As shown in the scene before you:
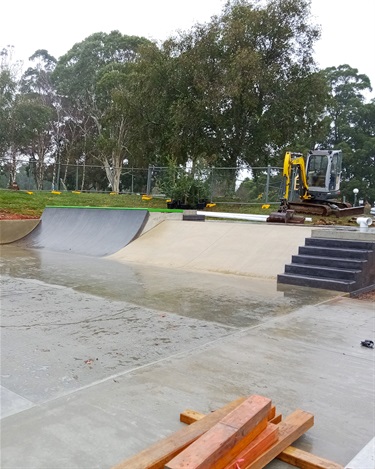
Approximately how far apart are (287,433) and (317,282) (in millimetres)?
4654

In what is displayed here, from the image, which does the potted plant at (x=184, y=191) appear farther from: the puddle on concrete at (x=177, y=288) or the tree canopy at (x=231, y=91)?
the puddle on concrete at (x=177, y=288)

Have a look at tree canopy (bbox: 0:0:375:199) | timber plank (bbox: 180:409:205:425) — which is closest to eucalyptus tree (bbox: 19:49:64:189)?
tree canopy (bbox: 0:0:375:199)

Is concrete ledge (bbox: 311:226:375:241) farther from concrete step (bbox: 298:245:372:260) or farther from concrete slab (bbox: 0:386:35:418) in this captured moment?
concrete slab (bbox: 0:386:35:418)

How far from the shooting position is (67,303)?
5008 millimetres

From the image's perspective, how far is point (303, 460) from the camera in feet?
6.42

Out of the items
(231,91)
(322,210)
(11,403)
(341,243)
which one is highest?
(231,91)

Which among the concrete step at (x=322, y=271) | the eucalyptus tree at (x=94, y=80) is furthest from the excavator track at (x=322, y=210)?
the eucalyptus tree at (x=94, y=80)

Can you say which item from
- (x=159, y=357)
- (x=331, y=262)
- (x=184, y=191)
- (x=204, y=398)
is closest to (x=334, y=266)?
(x=331, y=262)

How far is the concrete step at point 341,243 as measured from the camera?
6.62 m

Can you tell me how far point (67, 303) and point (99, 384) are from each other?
94.4 inches

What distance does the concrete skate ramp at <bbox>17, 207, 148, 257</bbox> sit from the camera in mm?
10719

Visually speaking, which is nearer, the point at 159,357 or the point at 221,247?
the point at 159,357

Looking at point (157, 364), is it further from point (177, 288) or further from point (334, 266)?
point (334, 266)

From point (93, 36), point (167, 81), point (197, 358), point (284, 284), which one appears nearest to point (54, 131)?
point (93, 36)
